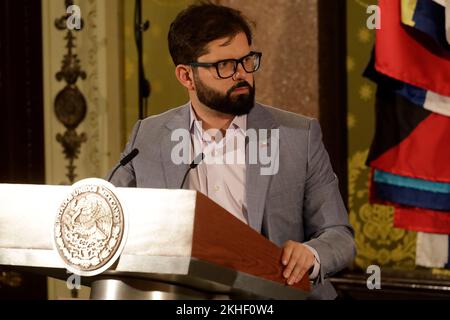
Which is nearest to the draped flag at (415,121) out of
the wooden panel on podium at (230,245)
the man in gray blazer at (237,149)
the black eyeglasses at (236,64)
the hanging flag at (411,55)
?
the hanging flag at (411,55)

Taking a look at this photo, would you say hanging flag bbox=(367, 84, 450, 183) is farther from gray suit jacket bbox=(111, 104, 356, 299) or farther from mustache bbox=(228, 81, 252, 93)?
mustache bbox=(228, 81, 252, 93)

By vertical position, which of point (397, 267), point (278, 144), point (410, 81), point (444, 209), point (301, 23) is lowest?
point (397, 267)

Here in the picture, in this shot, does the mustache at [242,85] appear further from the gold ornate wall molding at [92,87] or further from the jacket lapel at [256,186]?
the gold ornate wall molding at [92,87]

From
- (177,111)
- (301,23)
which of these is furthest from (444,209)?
(177,111)

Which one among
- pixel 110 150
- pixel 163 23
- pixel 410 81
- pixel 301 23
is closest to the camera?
pixel 410 81

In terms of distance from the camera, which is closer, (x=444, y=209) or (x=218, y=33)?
(x=218, y=33)

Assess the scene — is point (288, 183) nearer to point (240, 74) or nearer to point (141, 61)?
point (240, 74)

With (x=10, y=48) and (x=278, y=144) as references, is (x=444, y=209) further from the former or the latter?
(x=10, y=48)

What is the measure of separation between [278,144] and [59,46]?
1.58 m

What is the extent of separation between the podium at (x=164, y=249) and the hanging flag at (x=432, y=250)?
1.11 metres

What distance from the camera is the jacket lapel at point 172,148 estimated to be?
1832mm

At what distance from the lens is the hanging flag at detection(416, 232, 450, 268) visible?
8.13 ft

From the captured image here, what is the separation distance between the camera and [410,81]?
7.88ft

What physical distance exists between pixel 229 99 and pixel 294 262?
493 millimetres
